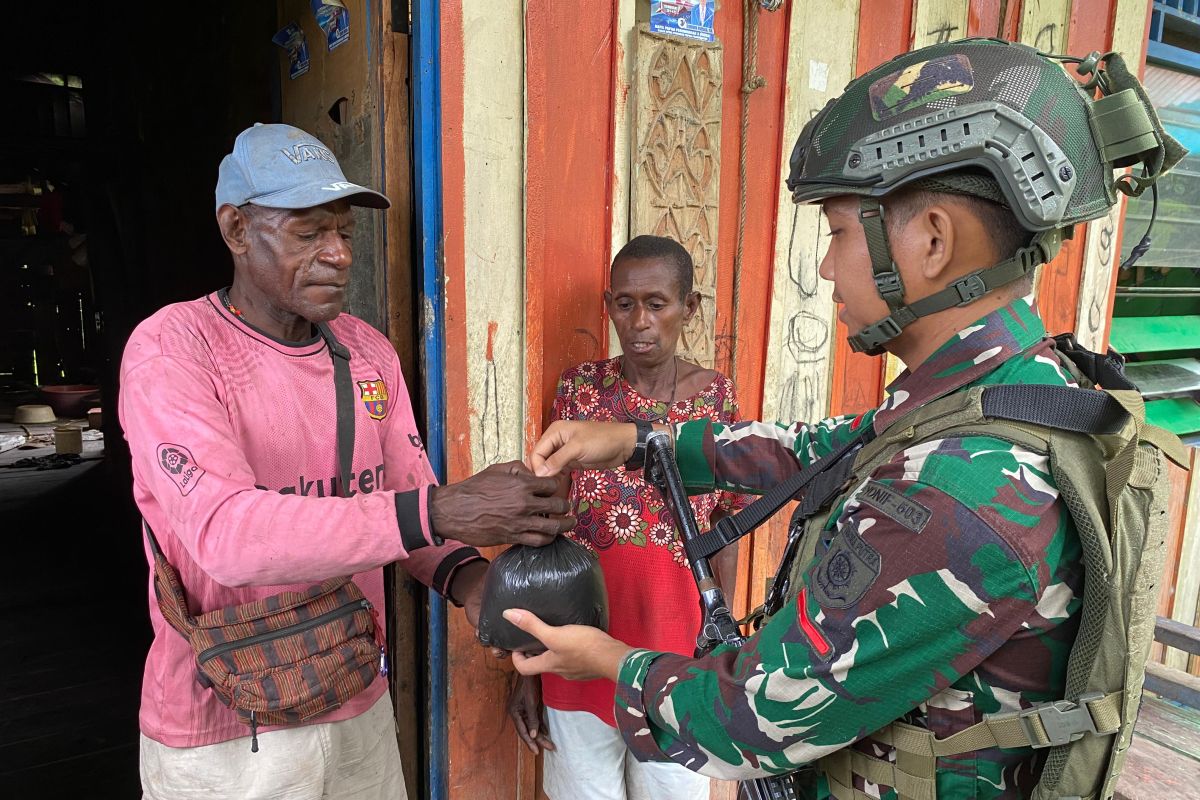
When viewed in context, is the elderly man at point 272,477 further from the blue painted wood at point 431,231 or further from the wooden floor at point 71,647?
the wooden floor at point 71,647

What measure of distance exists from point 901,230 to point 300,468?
1.42 metres

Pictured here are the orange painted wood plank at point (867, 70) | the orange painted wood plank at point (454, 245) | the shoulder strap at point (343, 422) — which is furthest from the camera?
the orange painted wood plank at point (867, 70)

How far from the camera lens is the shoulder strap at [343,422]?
183 centimetres

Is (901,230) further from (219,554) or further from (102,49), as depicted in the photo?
(102,49)

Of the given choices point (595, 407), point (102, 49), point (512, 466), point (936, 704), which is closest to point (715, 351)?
point (595, 407)

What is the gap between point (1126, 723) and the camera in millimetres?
1095

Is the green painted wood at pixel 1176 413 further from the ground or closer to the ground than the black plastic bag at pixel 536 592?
closer to the ground

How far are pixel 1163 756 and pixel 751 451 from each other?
2637mm

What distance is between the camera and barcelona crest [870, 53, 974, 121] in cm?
113

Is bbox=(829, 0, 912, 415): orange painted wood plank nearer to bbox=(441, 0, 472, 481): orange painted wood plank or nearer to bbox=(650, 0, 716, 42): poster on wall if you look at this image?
bbox=(650, 0, 716, 42): poster on wall

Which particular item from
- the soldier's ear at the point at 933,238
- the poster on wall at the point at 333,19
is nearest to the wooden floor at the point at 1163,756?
the soldier's ear at the point at 933,238

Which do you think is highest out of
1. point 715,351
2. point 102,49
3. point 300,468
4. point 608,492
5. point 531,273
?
point 102,49

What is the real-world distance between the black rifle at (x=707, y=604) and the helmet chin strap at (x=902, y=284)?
0.47 meters

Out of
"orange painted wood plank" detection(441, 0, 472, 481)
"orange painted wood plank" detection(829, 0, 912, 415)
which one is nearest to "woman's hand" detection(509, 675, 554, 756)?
"orange painted wood plank" detection(441, 0, 472, 481)
